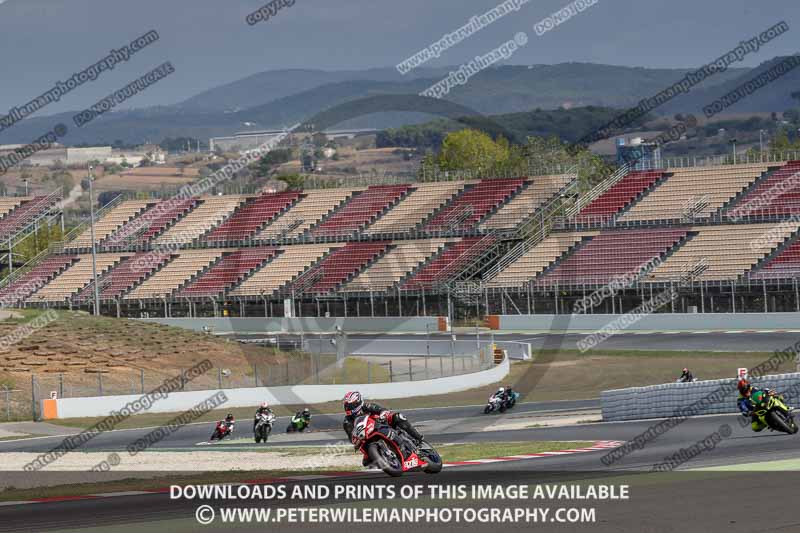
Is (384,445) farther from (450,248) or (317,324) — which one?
A: (450,248)

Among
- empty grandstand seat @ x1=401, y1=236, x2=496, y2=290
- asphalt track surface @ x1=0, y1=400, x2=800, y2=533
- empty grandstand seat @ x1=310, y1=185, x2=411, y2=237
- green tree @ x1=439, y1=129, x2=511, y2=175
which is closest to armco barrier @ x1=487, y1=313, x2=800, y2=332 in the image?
empty grandstand seat @ x1=401, y1=236, x2=496, y2=290

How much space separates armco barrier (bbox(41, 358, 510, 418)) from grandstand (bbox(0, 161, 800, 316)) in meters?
16.4

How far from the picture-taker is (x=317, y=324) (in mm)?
65312

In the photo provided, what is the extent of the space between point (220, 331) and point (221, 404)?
25.6m

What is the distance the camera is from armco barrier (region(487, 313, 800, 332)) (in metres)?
54.2

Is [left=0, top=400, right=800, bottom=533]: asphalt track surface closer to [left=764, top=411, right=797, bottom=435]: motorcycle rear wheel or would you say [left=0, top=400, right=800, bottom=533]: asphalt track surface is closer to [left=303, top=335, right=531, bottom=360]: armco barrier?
[left=764, top=411, right=797, bottom=435]: motorcycle rear wheel

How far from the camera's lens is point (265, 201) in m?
81.6

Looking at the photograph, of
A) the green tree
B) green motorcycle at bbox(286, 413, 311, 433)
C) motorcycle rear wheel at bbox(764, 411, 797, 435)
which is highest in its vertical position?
the green tree

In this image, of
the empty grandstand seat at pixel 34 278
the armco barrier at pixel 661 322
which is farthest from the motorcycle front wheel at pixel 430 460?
the empty grandstand seat at pixel 34 278

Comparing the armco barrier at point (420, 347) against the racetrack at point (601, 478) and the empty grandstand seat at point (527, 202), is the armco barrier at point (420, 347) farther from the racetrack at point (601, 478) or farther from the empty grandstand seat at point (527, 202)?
the racetrack at point (601, 478)

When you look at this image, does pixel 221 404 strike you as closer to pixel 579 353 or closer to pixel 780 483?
pixel 579 353

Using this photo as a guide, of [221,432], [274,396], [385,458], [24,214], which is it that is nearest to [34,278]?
[24,214]

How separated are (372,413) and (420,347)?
36882 millimetres

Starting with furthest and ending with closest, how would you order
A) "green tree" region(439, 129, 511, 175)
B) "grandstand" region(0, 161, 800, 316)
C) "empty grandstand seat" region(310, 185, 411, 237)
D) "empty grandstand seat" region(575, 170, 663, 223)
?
"green tree" region(439, 129, 511, 175) → "empty grandstand seat" region(310, 185, 411, 237) → "empty grandstand seat" region(575, 170, 663, 223) → "grandstand" region(0, 161, 800, 316)
